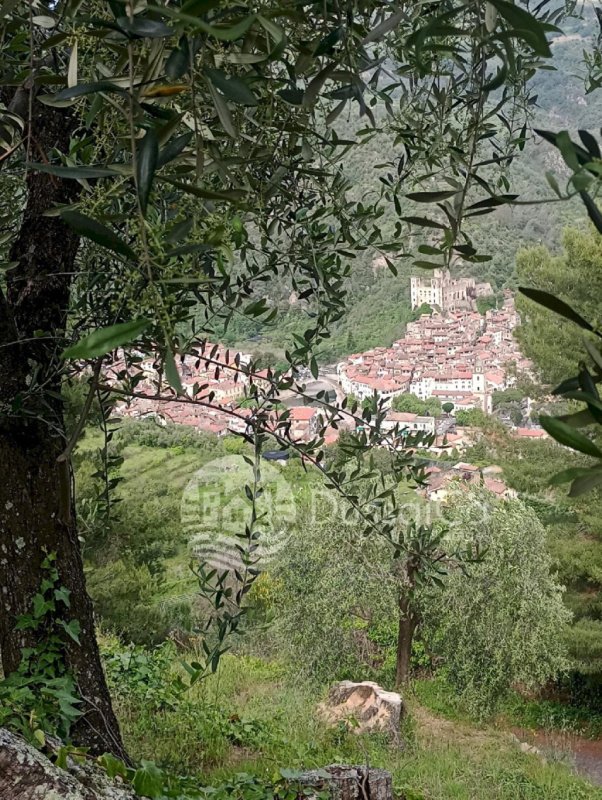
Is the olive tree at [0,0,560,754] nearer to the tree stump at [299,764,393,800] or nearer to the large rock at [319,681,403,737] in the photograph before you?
the tree stump at [299,764,393,800]

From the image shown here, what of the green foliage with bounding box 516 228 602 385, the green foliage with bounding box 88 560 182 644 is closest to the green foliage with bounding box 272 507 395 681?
the green foliage with bounding box 88 560 182 644

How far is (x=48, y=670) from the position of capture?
5.09ft

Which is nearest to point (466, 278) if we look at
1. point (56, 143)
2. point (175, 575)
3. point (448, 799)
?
point (175, 575)

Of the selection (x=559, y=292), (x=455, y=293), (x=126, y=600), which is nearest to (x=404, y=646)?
(x=126, y=600)

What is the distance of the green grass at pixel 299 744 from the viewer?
2732mm

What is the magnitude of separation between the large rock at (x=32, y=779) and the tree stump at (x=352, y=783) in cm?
66

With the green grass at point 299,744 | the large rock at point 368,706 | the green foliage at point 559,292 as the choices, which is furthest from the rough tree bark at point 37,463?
the green foliage at point 559,292

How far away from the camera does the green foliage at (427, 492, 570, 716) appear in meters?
9.20

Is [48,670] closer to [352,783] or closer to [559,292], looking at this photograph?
[352,783]

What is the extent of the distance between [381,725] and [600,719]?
4871 millimetres

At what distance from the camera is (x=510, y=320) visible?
2184cm

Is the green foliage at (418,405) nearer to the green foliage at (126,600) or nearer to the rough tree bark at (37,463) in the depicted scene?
Result: the green foliage at (126,600)

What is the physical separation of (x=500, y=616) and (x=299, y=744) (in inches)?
261

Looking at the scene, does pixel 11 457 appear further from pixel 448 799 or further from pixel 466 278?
pixel 466 278
